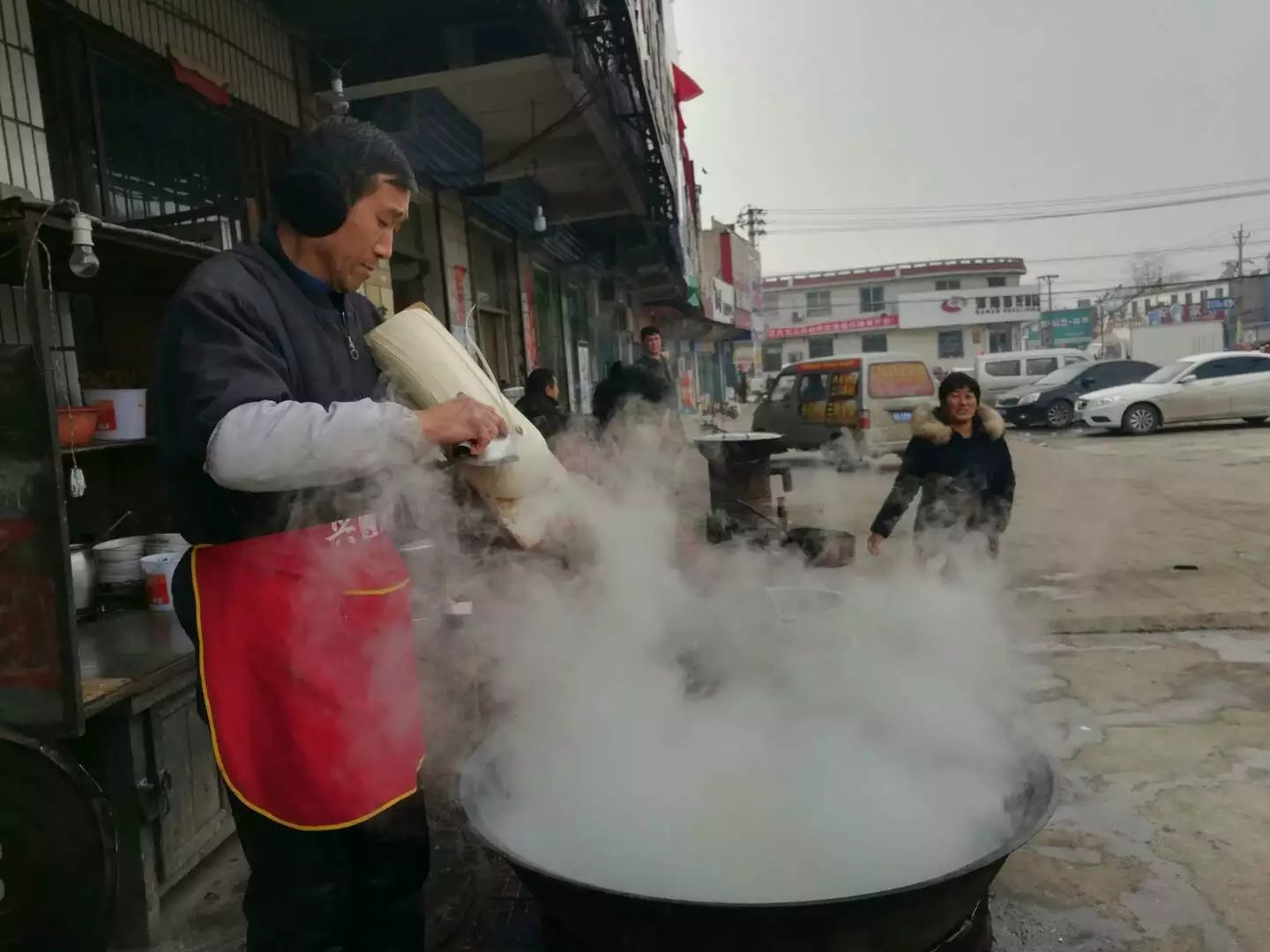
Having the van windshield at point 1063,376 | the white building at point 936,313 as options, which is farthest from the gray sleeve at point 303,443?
the white building at point 936,313

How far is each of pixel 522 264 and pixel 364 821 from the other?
9.11 m

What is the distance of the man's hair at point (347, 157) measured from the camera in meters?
1.77

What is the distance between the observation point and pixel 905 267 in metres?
54.4

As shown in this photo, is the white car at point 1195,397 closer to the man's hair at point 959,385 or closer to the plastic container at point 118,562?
the man's hair at point 959,385

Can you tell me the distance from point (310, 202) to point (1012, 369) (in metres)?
25.0

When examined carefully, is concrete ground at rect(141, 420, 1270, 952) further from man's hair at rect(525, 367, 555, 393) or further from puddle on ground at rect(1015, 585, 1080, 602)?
man's hair at rect(525, 367, 555, 393)

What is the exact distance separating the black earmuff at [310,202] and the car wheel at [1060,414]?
66.1ft

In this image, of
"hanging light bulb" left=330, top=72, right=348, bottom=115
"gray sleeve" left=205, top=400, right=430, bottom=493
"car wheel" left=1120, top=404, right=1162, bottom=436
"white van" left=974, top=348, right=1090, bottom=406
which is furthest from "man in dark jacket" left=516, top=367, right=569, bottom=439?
"white van" left=974, top=348, right=1090, bottom=406

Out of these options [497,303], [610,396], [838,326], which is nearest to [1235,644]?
[610,396]

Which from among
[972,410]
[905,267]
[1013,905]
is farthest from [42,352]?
[905,267]

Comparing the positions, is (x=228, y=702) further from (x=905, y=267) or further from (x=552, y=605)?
(x=905, y=267)

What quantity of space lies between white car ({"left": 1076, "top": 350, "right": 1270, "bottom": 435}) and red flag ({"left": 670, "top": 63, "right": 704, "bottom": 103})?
9429 millimetres

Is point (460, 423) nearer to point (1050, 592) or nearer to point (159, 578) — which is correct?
point (159, 578)

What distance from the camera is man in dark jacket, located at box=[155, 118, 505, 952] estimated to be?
1.62 metres
